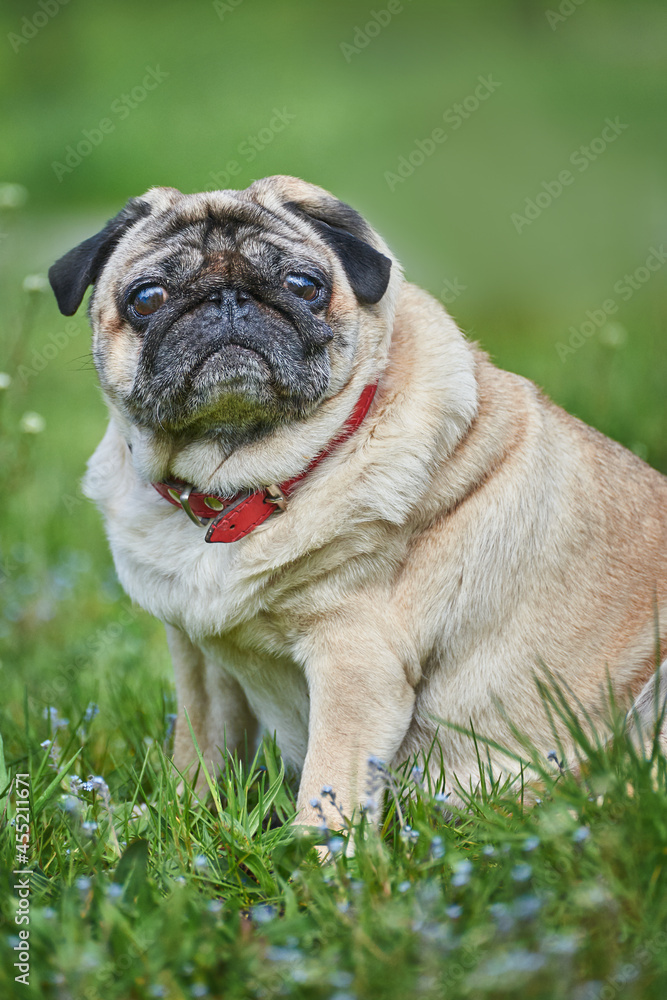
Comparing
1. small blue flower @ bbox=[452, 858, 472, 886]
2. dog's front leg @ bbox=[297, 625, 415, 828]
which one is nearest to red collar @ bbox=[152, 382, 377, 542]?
dog's front leg @ bbox=[297, 625, 415, 828]

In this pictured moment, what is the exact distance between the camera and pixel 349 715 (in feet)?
9.17

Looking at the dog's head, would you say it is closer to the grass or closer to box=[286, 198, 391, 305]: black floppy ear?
box=[286, 198, 391, 305]: black floppy ear

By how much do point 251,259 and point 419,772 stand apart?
1725 mm

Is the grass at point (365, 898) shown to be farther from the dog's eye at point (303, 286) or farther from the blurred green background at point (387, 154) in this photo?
the blurred green background at point (387, 154)

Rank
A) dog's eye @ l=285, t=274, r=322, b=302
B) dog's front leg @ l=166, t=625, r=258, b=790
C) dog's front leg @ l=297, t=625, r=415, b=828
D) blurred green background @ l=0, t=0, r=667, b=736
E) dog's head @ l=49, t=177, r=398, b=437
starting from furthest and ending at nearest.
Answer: blurred green background @ l=0, t=0, r=667, b=736
dog's front leg @ l=166, t=625, r=258, b=790
dog's eye @ l=285, t=274, r=322, b=302
dog's head @ l=49, t=177, r=398, b=437
dog's front leg @ l=297, t=625, r=415, b=828

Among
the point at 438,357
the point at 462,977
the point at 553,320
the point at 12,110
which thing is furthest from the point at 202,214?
the point at 12,110

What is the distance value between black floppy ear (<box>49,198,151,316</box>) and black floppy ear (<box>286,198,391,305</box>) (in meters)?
0.58

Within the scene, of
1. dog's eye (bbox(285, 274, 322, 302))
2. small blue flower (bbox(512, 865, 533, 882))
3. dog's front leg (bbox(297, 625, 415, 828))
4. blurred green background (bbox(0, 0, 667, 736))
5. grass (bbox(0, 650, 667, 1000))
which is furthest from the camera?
blurred green background (bbox(0, 0, 667, 736))

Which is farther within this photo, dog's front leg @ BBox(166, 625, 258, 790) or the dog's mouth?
dog's front leg @ BBox(166, 625, 258, 790)

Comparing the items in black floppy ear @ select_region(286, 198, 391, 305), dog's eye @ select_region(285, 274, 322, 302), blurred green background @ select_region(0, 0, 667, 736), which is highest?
black floppy ear @ select_region(286, 198, 391, 305)

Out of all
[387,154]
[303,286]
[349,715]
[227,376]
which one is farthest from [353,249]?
[387,154]

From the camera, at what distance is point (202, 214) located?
10.3ft

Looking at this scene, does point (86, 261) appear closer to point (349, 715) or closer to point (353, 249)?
point (353, 249)

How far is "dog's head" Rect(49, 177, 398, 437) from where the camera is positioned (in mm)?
2879
